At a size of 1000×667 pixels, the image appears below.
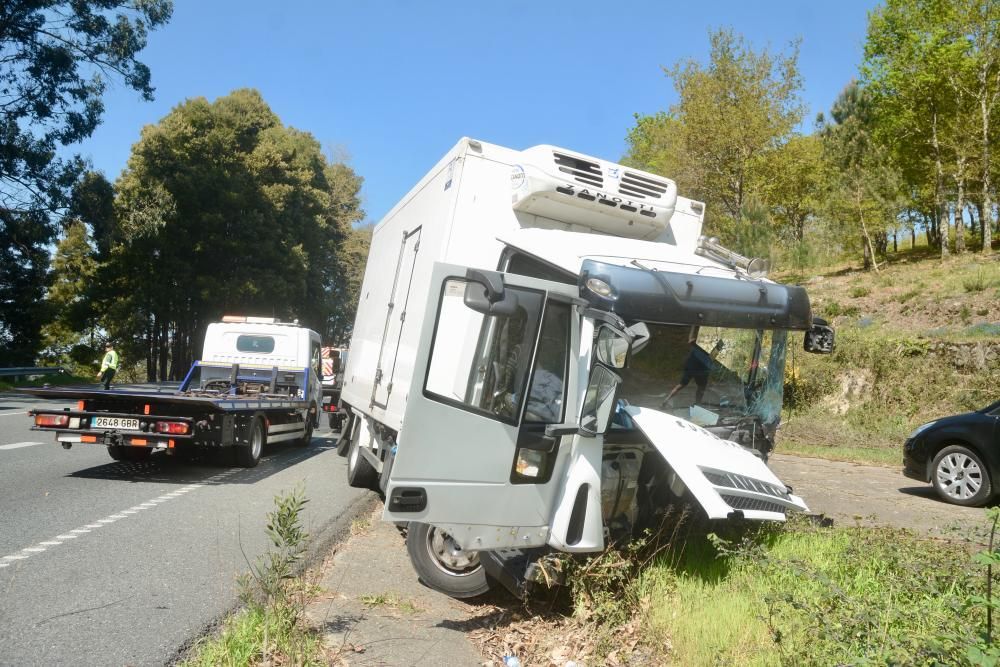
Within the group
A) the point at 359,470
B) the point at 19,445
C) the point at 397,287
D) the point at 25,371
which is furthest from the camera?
the point at 25,371

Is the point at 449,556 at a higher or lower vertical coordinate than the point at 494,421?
lower

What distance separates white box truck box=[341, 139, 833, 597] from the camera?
474 centimetres

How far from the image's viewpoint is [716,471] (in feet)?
15.8

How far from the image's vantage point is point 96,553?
240 inches

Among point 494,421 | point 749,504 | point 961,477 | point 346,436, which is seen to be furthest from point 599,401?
point 346,436

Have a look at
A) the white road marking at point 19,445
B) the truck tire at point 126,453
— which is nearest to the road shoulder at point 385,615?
the truck tire at point 126,453

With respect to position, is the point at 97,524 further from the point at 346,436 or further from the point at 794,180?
the point at 794,180

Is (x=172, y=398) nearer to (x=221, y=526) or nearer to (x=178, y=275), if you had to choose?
(x=221, y=526)

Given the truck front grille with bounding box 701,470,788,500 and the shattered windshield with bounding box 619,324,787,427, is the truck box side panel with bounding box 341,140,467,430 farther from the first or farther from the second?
the truck front grille with bounding box 701,470,788,500

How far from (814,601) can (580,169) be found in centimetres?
383

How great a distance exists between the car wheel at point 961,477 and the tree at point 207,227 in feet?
93.5

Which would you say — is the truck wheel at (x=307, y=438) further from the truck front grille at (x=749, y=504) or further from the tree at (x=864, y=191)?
the tree at (x=864, y=191)

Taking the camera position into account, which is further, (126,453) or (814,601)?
(126,453)

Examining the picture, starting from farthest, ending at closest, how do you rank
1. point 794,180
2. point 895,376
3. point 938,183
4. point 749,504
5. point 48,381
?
point 938,183 < point 794,180 < point 48,381 < point 895,376 < point 749,504
